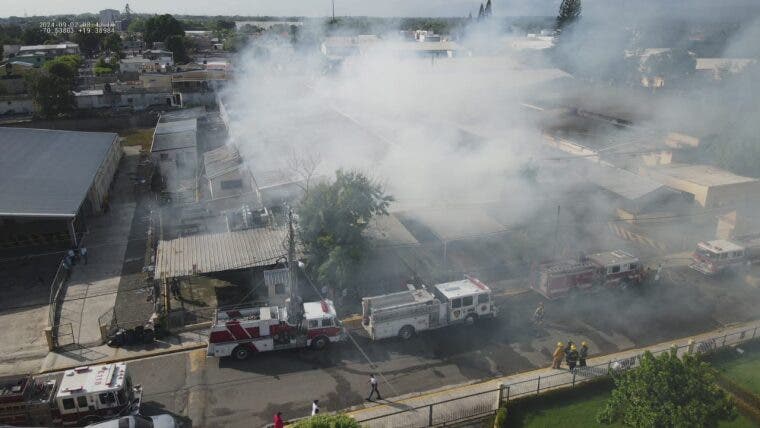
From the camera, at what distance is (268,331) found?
11.2m

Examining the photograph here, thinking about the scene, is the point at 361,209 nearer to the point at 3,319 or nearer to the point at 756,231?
the point at 3,319

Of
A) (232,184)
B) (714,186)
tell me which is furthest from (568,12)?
(232,184)

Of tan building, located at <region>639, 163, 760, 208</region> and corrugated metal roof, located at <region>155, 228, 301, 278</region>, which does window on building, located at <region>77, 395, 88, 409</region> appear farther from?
tan building, located at <region>639, 163, 760, 208</region>

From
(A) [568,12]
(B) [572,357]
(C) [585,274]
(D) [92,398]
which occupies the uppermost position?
(A) [568,12]

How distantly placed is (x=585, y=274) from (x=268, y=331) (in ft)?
28.2

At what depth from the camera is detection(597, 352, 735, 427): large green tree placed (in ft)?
21.6

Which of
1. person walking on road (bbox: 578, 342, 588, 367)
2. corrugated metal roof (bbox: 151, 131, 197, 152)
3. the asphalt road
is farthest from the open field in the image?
corrugated metal roof (bbox: 151, 131, 197, 152)

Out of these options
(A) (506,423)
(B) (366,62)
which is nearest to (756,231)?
(A) (506,423)

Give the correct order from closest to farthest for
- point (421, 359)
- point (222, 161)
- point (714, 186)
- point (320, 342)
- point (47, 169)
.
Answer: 1. point (421, 359)
2. point (320, 342)
3. point (714, 186)
4. point (47, 169)
5. point (222, 161)

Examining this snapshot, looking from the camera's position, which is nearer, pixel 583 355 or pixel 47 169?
pixel 583 355

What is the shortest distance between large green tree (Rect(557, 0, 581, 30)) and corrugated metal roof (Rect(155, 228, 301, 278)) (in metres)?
39.1

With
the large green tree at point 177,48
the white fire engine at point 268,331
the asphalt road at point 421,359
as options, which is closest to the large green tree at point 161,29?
the large green tree at point 177,48

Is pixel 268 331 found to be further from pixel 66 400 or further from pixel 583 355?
pixel 583 355

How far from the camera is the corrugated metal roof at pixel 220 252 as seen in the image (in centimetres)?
1290
